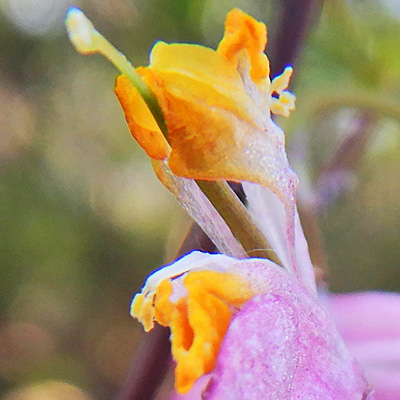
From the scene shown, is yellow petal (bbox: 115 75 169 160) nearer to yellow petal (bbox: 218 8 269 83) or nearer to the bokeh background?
yellow petal (bbox: 218 8 269 83)

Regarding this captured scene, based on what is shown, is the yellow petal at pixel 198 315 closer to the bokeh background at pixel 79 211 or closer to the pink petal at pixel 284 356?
the pink petal at pixel 284 356

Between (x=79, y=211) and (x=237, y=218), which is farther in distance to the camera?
(x=79, y=211)

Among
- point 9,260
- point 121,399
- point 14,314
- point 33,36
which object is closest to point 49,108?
point 33,36

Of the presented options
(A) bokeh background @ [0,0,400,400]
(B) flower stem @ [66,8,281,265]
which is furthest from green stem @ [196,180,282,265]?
(A) bokeh background @ [0,0,400,400]

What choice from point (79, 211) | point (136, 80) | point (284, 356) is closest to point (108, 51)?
point (136, 80)

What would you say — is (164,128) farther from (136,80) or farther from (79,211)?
(79,211)

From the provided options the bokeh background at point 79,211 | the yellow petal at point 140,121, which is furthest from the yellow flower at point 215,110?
the bokeh background at point 79,211
